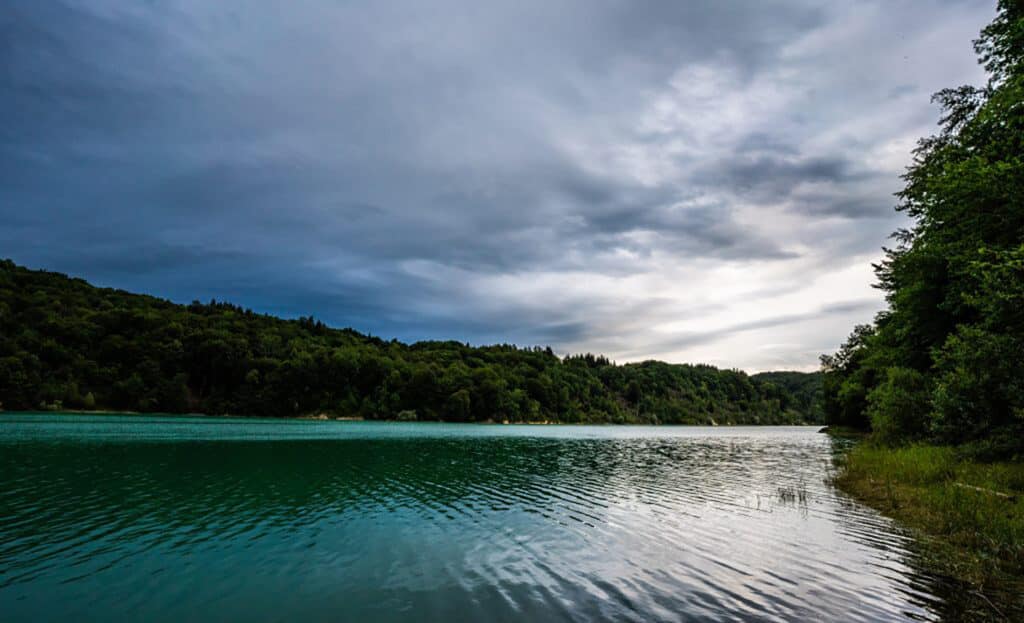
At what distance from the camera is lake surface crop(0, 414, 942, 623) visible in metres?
10.4

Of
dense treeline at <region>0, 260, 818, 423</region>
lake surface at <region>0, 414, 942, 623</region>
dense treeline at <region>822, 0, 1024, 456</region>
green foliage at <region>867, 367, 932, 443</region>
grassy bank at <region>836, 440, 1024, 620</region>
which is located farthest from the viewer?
dense treeline at <region>0, 260, 818, 423</region>

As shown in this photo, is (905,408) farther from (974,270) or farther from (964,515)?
(964,515)

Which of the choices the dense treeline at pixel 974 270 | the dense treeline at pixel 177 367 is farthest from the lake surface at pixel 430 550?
the dense treeline at pixel 177 367

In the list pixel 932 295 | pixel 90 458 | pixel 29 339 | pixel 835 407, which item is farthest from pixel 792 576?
pixel 29 339

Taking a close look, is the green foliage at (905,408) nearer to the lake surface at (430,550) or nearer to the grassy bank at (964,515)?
the grassy bank at (964,515)

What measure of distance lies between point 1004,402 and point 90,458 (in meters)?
53.0

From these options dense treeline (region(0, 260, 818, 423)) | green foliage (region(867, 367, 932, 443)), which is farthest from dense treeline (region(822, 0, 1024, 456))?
dense treeline (region(0, 260, 818, 423))

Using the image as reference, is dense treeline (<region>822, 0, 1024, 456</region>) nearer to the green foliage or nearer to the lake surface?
the green foliage

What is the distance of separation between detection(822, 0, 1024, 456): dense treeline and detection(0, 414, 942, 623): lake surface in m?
7.76

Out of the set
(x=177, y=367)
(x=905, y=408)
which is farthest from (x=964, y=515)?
(x=177, y=367)

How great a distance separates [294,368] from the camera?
6801 inches

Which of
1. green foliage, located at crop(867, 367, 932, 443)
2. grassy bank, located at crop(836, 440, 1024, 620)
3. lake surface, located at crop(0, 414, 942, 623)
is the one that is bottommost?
lake surface, located at crop(0, 414, 942, 623)

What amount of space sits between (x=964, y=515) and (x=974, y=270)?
10.9 metres

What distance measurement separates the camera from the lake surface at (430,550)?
34.1ft
